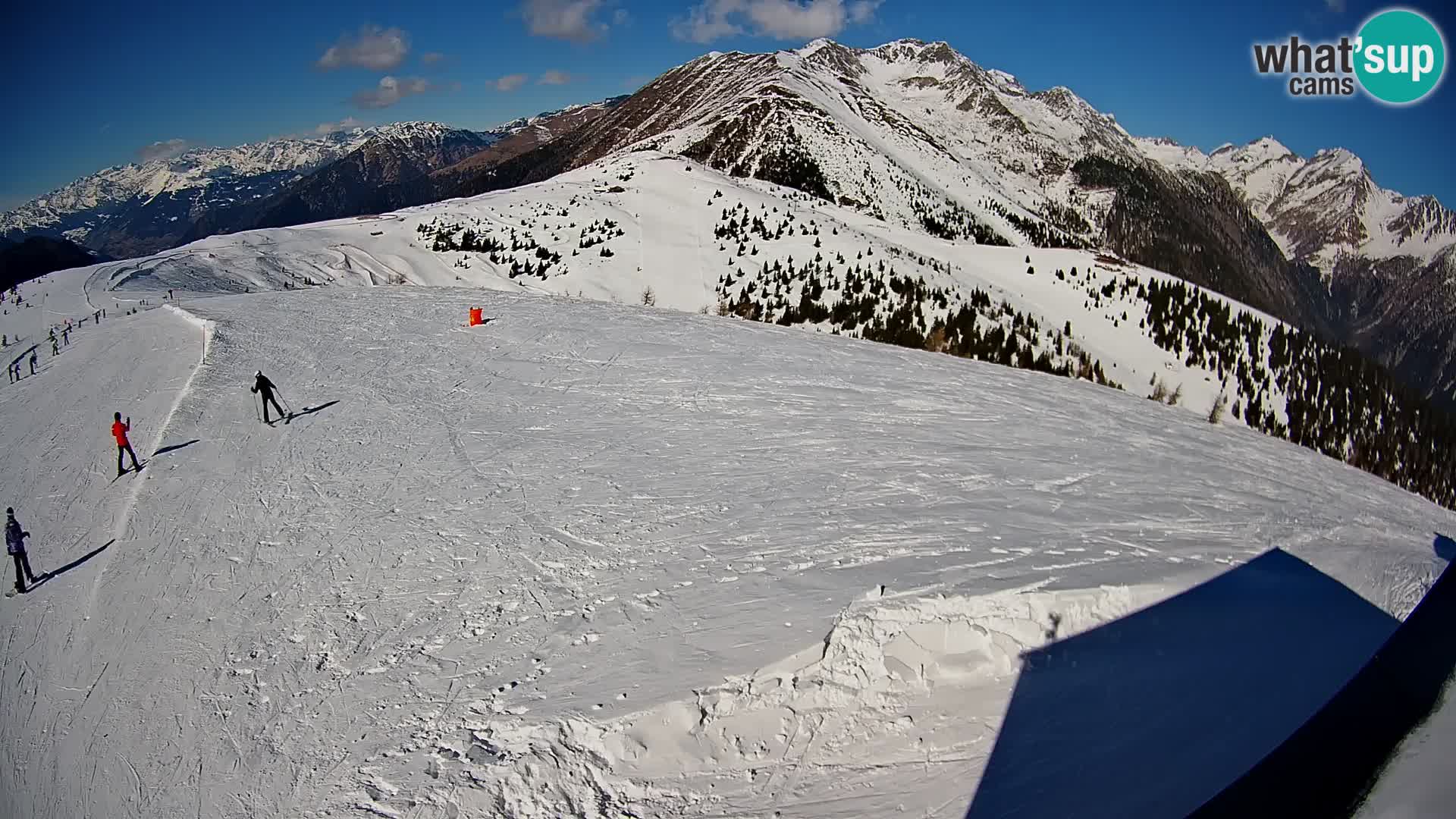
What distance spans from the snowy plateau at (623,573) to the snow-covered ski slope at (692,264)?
428 inches

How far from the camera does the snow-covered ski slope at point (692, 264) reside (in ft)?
91.5

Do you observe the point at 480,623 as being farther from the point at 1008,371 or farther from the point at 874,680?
the point at 1008,371

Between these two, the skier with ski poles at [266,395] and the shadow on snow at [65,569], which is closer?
the shadow on snow at [65,569]

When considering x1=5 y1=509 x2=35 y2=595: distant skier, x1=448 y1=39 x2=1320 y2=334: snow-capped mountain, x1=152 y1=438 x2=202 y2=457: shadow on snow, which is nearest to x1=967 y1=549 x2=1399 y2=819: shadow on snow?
x1=5 y1=509 x2=35 y2=595: distant skier

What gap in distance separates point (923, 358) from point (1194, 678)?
13.7m

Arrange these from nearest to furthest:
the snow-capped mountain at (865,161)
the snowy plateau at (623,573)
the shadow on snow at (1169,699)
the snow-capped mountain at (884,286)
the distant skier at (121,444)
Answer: the shadow on snow at (1169,699) < the snowy plateau at (623,573) < the distant skier at (121,444) < the snow-capped mountain at (884,286) < the snow-capped mountain at (865,161)

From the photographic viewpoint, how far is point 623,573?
8062 millimetres

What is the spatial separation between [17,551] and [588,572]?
8.04 m

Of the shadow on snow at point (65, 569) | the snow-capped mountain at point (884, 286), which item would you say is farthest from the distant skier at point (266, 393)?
the snow-capped mountain at point (884, 286)

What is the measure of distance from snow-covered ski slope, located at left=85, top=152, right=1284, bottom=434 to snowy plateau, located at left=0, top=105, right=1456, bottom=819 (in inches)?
428

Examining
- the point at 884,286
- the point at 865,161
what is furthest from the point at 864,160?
the point at 884,286

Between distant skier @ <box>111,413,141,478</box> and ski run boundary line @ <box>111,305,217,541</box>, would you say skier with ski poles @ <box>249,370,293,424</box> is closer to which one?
ski run boundary line @ <box>111,305,217,541</box>

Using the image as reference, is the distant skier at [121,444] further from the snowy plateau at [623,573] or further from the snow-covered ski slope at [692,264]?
the snow-covered ski slope at [692,264]

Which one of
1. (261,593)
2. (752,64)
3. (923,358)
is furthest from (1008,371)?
(752,64)
